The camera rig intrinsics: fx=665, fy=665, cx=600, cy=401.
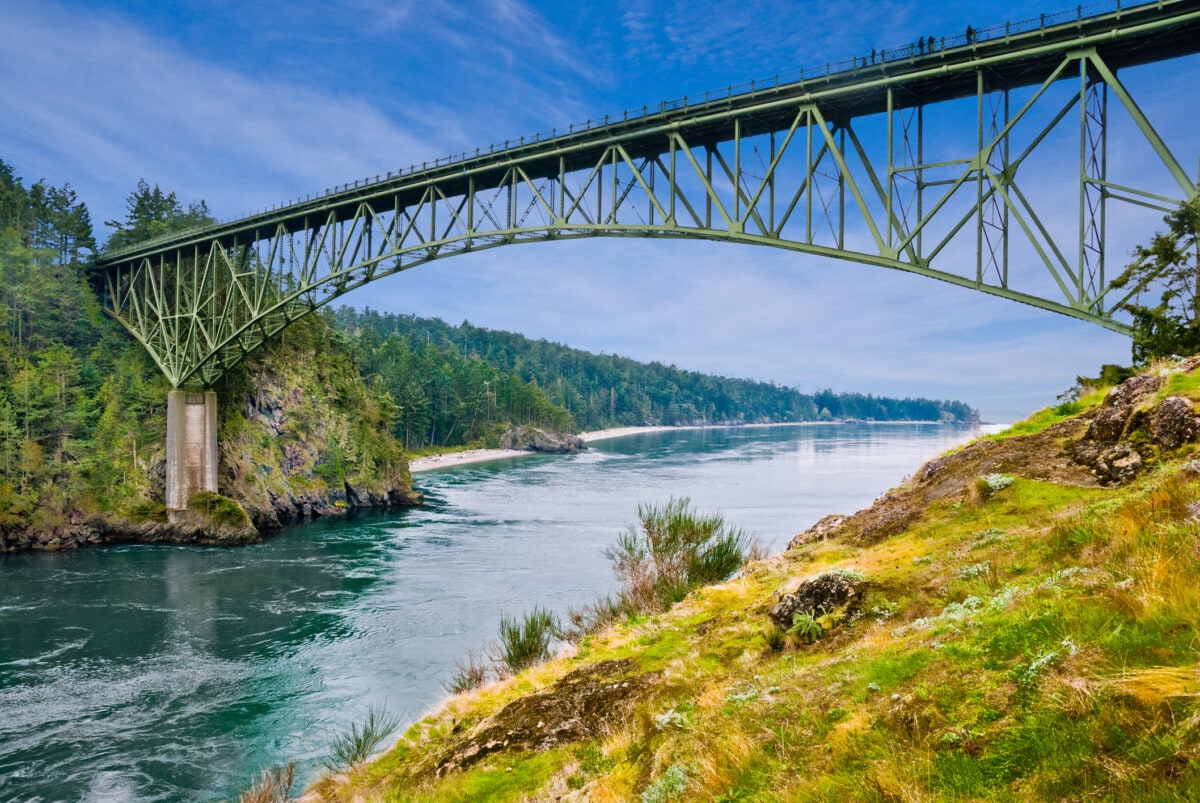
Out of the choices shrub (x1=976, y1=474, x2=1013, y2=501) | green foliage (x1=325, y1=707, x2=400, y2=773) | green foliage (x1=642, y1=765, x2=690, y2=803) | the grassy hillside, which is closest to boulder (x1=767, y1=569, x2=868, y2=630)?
the grassy hillside

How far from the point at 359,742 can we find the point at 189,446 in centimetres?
3786

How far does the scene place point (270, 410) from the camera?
50406 mm

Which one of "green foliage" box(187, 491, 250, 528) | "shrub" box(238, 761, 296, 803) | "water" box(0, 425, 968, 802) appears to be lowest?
"water" box(0, 425, 968, 802)

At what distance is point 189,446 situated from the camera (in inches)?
1735

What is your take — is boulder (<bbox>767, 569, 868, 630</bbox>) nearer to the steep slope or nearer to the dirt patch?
the dirt patch

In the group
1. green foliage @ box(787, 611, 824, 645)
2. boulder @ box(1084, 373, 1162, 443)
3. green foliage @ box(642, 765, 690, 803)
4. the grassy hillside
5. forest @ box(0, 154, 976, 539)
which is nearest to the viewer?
the grassy hillside

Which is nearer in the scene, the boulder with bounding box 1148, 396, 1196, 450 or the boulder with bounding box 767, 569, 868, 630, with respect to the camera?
the boulder with bounding box 767, 569, 868, 630

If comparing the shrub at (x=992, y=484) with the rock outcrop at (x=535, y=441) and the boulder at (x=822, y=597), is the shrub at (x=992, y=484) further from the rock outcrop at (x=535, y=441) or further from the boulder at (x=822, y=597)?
the rock outcrop at (x=535, y=441)

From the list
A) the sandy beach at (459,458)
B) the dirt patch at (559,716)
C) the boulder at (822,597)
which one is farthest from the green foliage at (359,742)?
the sandy beach at (459,458)

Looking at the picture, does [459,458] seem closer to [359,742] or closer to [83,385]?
[83,385]

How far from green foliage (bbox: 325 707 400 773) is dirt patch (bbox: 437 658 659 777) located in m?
4.61

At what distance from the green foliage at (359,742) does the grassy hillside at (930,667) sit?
5.39ft

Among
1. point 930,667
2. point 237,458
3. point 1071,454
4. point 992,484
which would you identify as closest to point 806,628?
Result: point 930,667

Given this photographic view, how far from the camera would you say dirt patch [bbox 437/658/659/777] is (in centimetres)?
852
